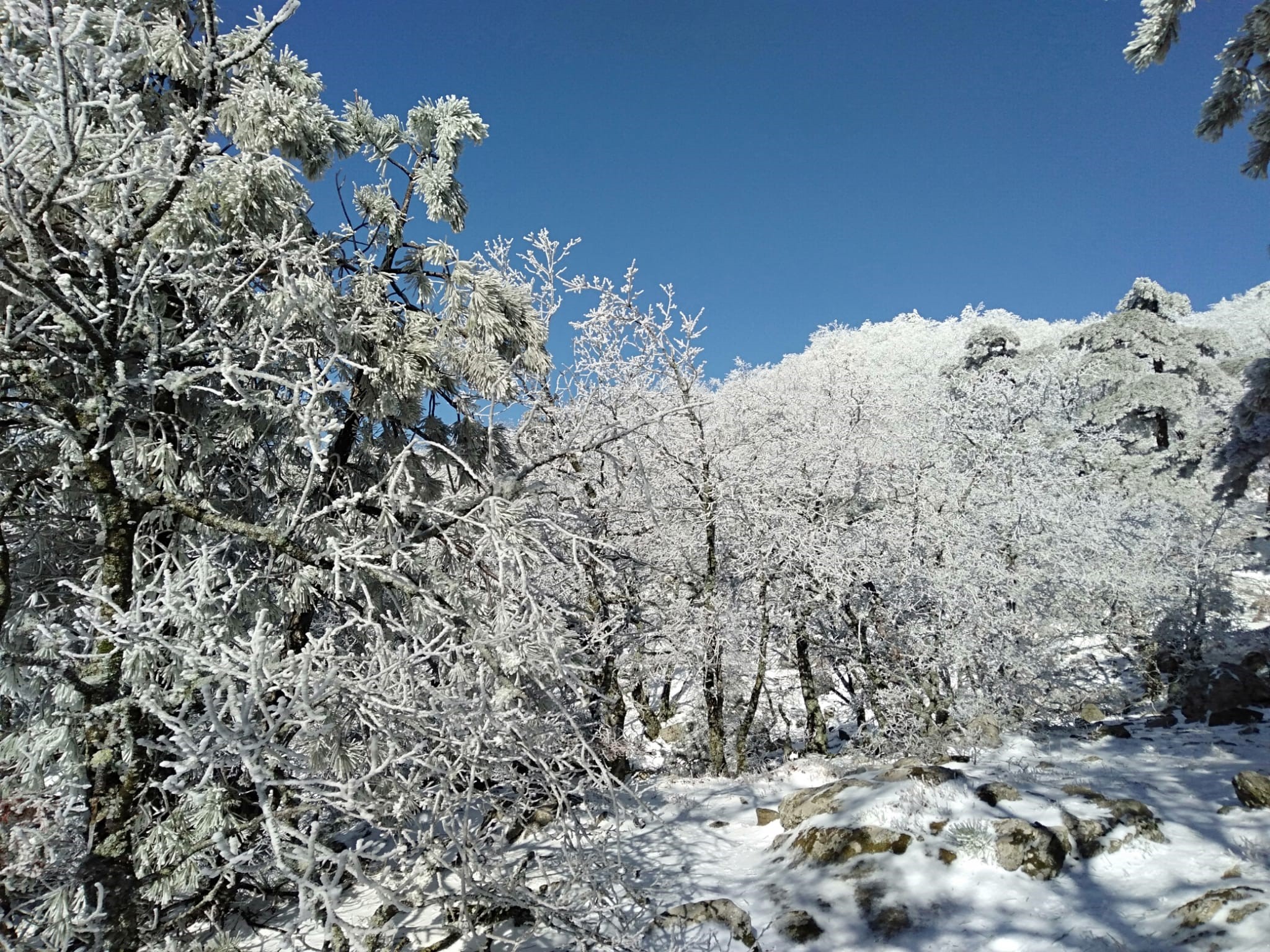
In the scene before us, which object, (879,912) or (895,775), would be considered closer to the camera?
(879,912)

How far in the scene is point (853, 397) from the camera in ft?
46.1

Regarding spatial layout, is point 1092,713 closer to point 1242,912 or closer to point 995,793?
point 995,793

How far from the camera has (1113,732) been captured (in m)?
10.7

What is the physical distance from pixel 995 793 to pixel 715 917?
3154mm

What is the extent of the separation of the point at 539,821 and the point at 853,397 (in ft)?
32.5

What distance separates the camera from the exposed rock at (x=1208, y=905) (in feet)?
15.3

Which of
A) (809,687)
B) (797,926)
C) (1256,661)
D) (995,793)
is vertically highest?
(809,687)

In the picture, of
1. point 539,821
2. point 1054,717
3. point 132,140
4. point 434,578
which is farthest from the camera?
point 1054,717

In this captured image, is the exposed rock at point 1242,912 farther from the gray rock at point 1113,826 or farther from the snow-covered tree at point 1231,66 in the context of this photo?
the snow-covered tree at point 1231,66

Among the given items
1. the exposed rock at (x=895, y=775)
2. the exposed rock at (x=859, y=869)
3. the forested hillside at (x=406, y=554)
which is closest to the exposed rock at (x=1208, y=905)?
the exposed rock at (x=859, y=869)

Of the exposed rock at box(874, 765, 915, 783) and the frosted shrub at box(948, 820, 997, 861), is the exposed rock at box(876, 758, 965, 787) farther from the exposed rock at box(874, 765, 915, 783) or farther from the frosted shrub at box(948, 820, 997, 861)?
the frosted shrub at box(948, 820, 997, 861)

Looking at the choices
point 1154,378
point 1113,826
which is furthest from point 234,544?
point 1154,378

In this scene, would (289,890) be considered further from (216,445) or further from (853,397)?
(853,397)

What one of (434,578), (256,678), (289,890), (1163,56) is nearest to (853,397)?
(1163,56)
